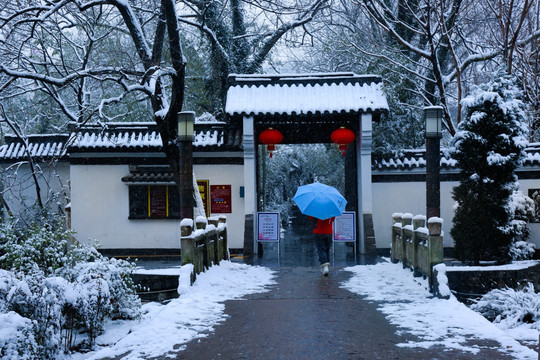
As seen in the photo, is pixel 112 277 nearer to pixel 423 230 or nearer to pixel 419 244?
pixel 423 230

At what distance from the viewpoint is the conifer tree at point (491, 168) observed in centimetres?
1298

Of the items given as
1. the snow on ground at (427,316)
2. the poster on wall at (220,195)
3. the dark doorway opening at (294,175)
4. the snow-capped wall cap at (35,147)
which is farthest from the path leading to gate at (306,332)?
the dark doorway opening at (294,175)

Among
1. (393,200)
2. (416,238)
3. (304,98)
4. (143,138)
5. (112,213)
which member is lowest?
(416,238)

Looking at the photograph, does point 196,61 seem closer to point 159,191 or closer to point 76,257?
point 159,191

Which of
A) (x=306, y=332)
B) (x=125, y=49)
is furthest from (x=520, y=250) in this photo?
(x=125, y=49)

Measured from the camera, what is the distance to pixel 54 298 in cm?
596

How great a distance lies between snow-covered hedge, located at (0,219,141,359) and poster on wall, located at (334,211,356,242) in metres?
7.32

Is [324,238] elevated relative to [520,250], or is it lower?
elevated

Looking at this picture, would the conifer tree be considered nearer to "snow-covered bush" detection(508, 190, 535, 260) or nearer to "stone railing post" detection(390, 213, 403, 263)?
"snow-covered bush" detection(508, 190, 535, 260)

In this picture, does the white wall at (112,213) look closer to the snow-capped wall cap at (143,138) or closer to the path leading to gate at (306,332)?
the snow-capped wall cap at (143,138)

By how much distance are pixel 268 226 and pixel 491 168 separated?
5572 mm

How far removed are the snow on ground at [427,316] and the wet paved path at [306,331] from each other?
0.19 m

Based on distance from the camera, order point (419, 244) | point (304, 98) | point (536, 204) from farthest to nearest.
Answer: point (536, 204) < point (304, 98) < point (419, 244)

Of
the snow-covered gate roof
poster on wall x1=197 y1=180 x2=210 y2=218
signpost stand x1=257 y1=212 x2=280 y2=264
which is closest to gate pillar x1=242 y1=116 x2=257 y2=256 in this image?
signpost stand x1=257 y1=212 x2=280 y2=264
